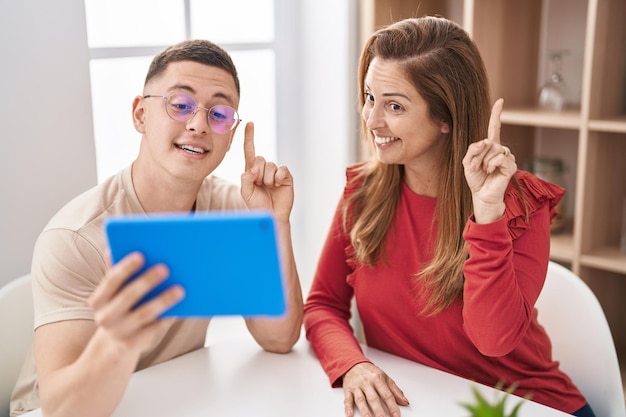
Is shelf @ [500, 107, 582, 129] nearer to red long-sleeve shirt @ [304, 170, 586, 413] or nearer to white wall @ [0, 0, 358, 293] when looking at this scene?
red long-sleeve shirt @ [304, 170, 586, 413]

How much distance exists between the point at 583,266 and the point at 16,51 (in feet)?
5.78

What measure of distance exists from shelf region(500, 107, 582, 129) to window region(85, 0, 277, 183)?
89cm

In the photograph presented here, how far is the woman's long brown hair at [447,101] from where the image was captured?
155 cm

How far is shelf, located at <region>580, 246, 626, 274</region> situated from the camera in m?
2.22

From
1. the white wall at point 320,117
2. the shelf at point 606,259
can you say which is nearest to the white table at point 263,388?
the shelf at point 606,259

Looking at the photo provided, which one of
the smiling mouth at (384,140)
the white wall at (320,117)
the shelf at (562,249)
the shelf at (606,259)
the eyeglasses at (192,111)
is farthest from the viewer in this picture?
the white wall at (320,117)

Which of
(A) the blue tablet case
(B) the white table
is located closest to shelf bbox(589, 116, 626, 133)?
(B) the white table

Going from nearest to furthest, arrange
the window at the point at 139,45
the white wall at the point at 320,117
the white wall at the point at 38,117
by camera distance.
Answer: the white wall at the point at 38,117
the window at the point at 139,45
the white wall at the point at 320,117

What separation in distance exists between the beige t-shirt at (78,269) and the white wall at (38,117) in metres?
0.39

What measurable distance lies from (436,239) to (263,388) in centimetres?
50

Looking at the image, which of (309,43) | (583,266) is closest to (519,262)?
(583,266)

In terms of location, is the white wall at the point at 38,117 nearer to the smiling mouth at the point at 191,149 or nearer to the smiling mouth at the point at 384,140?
the smiling mouth at the point at 191,149

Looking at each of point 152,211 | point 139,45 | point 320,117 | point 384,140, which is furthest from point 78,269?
point 320,117

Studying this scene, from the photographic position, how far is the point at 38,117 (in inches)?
72.1
